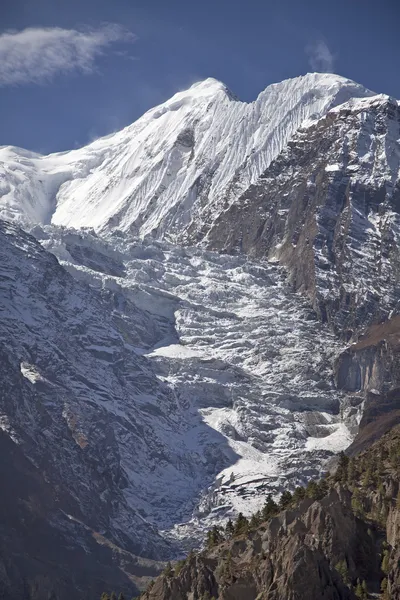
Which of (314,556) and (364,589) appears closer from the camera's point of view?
(314,556)

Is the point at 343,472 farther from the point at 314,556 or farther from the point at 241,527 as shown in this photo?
the point at 314,556

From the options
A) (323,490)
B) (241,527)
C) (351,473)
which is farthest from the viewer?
(351,473)

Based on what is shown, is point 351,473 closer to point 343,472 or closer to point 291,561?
point 343,472

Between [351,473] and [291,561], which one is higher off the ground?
[351,473]

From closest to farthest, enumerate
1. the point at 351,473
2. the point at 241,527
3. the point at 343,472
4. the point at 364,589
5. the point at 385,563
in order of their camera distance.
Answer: the point at 364,589 < the point at 385,563 < the point at 241,527 < the point at 351,473 < the point at 343,472

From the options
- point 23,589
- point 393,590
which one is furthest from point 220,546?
point 23,589

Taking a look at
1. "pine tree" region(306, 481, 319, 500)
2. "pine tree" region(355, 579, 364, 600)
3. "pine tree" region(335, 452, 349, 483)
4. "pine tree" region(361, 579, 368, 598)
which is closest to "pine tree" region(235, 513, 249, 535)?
"pine tree" region(306, 481, 319, 500)

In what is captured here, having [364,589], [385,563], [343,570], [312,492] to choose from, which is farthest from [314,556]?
[312,492]

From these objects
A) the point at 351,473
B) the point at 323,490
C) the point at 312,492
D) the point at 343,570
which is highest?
the point at 351,473

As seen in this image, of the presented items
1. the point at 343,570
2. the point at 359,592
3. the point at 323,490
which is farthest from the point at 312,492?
the point at 359,592

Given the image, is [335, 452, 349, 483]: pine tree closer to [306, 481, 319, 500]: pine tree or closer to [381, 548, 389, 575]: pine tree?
[306, 481, 319, 500]: pine tree

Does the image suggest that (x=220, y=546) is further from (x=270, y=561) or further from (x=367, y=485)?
(x=270, y=561)
